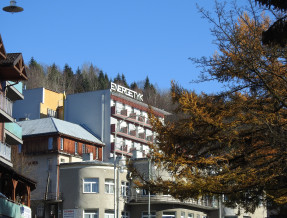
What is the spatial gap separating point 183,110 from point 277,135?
393 cm

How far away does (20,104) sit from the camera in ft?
274

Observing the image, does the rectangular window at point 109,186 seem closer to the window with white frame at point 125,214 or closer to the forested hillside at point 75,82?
the window with white frame at point 125,214

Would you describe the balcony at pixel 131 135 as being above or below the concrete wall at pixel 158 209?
above

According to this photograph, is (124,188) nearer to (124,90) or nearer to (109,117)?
(109,117)

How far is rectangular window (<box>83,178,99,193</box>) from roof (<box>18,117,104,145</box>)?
8913 mm

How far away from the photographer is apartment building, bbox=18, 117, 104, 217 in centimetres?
6231

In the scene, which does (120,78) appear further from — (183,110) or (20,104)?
(183,110)

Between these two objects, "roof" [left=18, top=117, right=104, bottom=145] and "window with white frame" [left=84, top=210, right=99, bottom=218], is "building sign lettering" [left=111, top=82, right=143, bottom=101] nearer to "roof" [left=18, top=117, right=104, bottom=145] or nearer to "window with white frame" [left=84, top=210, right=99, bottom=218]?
"roof" [left=18, top=117, right=104, bottom=145]

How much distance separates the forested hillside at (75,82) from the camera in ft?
474

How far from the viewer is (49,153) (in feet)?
215

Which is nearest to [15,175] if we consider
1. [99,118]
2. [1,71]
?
[1,71]

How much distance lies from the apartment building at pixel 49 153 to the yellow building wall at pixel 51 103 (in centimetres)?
1012

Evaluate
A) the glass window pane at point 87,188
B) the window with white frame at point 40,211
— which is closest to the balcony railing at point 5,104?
the glass window pane at point 87,188

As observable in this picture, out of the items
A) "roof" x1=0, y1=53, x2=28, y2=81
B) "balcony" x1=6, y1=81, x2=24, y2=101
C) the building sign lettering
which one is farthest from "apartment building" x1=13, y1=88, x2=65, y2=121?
"roof" x1=0, y1=53, x2=28, y2=81
